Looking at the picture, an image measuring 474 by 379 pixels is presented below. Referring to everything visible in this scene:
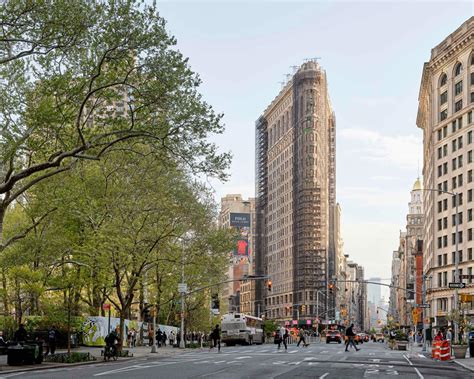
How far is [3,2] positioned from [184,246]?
33.0m

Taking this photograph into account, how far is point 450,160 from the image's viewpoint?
4195 inches

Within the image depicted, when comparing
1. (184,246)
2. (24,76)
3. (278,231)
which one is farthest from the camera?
(278,231)

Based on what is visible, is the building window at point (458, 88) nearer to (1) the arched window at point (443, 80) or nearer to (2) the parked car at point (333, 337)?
(1) the arched window at point (443, 80)

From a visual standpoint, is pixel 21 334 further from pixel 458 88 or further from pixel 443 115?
pixel 443 115

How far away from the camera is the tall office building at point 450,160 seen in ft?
329

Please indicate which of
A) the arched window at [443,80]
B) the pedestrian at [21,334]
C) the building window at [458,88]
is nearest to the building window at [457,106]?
the building window at [458,88]

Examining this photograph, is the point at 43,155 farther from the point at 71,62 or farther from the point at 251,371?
the point at 251,371

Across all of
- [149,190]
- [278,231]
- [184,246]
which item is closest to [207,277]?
[184,246]

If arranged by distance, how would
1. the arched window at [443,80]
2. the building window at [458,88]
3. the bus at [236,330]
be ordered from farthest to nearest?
the arched window at [443,80] → the building window at [458,88] → the bus at [236,330]

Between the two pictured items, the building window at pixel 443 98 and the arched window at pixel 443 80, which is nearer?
the building window at pixel 443 98

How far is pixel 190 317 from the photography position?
87.4 meters

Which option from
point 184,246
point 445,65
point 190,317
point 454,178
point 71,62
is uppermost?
point 445,65

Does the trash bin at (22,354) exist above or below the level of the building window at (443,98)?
below

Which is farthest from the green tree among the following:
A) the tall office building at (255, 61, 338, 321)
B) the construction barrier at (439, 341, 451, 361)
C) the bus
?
the tall office building at (255, 61, 338, 321)
